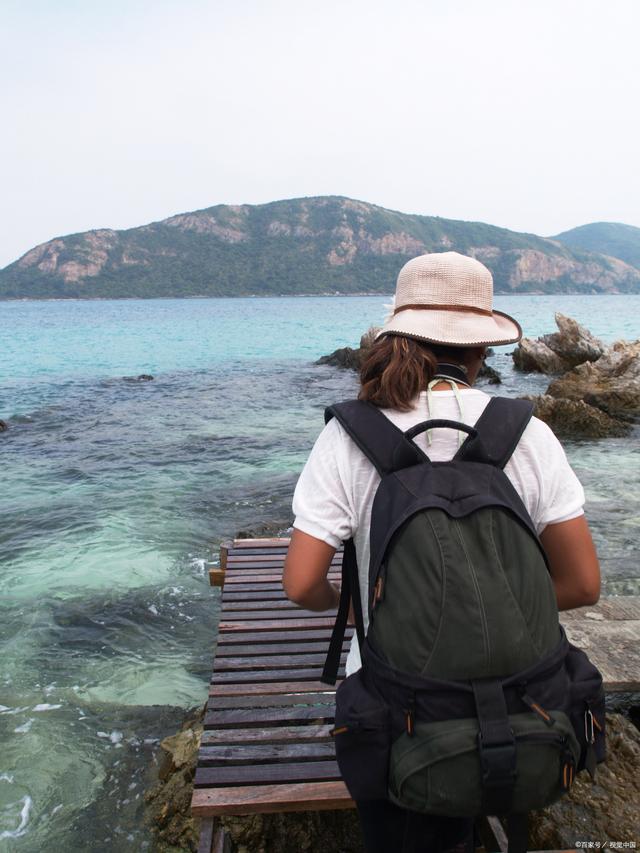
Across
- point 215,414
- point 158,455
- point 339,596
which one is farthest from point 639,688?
point 215,414

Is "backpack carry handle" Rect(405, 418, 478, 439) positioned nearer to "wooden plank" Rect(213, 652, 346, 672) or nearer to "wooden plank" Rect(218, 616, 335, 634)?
"wooden plank" Rect(213, 652, 346, 672)

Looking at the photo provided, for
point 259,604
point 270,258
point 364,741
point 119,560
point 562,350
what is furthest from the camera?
point 270,258

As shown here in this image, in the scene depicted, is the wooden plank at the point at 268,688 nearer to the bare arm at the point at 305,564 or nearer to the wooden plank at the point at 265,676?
the wooden plank at the point at 265,676

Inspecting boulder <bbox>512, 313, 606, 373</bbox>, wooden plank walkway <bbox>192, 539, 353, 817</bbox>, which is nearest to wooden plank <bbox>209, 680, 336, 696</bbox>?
wooden plank walkway <bbox>192, 539, 353, 817</bbox>

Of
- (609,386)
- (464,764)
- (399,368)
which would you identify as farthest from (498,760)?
(609,386)

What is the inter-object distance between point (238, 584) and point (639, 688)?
3.38 meters

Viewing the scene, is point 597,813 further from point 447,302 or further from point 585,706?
point 447,302

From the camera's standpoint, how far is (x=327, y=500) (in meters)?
1.86

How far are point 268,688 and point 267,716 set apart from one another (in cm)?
32

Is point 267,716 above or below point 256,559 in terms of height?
above

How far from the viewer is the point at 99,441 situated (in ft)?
53.4

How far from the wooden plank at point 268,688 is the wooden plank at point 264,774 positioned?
2.15ft

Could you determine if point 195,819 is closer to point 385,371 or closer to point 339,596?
point 339,596

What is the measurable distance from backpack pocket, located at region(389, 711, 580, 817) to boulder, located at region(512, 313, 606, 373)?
1042 inches
